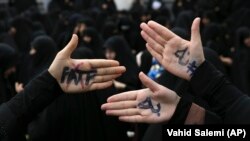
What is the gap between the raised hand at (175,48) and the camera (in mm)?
2240

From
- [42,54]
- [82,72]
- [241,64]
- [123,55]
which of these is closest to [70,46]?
[82,72]

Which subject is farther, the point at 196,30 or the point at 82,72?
the point at 82,72

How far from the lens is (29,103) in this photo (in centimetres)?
248

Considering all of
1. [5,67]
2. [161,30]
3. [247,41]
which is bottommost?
[247,41]

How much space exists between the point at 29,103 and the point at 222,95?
89 cm

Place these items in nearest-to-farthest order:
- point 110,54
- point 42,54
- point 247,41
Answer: point 42,54
point 110,54
point 247,41

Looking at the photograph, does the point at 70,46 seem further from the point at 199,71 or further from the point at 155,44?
the point at 199,71

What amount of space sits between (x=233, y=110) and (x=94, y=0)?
15178 millimetres

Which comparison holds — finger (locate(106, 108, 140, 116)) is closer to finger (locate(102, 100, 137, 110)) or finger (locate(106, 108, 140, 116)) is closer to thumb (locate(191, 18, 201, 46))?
finger (locate(102, 100, 137, 110))

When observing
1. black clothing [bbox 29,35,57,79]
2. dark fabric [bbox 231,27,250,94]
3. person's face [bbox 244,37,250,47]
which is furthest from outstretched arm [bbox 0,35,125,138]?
person's face [bbox 244,37,250,47]

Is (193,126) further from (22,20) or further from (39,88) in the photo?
(22,20)

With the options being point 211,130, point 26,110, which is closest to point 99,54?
point 26,110

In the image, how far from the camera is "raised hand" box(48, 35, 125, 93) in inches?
96.7

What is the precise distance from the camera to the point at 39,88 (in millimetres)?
2463
